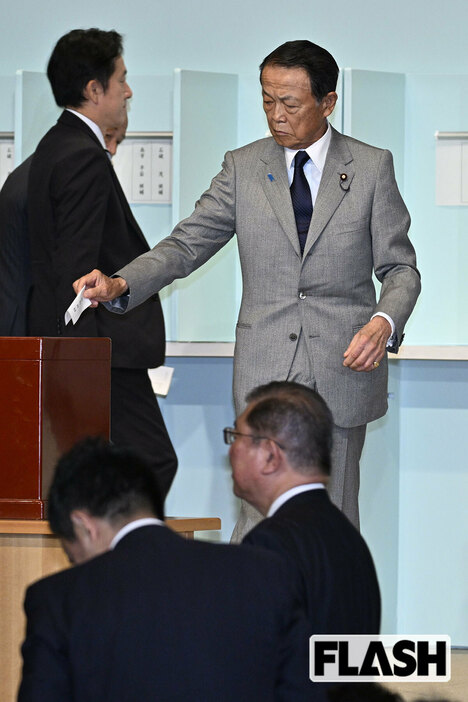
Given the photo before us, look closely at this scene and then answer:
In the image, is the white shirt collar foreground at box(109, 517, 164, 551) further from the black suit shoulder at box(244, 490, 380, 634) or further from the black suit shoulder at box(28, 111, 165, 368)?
the black suit shoulder at box(28, 111, 165, 368)

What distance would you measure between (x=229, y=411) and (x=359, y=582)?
8.29ft

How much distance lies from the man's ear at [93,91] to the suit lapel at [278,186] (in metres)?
0.63

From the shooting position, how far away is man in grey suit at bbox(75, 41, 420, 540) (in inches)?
114

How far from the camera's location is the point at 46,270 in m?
3.19

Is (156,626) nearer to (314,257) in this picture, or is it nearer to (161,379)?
(314,257)

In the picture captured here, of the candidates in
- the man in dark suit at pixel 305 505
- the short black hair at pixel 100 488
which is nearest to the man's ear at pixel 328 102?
the man in dark suit at pixel 305 505

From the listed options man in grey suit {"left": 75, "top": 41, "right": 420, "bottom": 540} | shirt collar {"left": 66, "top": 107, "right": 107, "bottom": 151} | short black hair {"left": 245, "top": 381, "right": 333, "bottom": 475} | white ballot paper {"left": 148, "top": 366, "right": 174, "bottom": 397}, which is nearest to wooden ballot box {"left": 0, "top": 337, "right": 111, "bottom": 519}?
man in grey suit {"left": 75, "top": 41, "right": 420, "bottom": 540}

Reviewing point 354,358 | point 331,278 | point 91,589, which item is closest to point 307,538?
point 91,589

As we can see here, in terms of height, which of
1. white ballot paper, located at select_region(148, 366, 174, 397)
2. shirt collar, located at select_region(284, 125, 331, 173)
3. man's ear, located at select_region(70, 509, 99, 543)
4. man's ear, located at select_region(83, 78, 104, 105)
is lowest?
man's ear, located at select_region(70, 509, 99, 543)

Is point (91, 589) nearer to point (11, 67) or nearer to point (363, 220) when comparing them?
point (363, 220)

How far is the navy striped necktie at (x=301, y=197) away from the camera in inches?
116

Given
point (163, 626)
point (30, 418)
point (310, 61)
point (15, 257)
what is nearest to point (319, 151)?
point (310, 61)

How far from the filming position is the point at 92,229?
3.14 meters

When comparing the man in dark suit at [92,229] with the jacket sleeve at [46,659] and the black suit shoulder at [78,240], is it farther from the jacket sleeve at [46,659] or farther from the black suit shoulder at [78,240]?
the jacket sleeve at [46,659]
